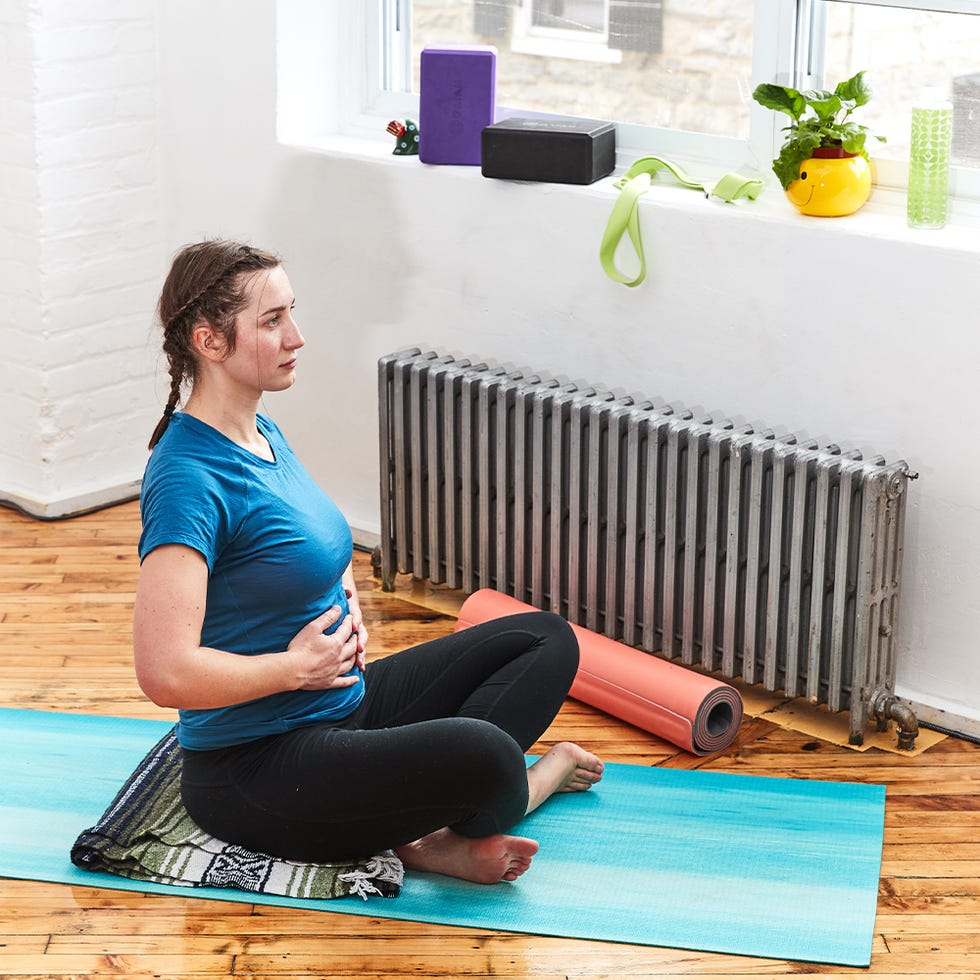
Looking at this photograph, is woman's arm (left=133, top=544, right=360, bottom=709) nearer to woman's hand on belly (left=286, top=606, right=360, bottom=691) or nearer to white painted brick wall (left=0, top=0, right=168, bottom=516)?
woman's hand on belly (left=286, top=606, right=360, bottom=691)

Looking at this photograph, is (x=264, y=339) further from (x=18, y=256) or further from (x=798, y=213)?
(x=18, y=256)

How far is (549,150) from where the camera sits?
313 centimetres

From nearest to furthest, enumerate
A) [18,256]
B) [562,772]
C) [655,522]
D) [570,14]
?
1. [562,772]
2. [655,522]
3. [570,14]
4. [18,256]

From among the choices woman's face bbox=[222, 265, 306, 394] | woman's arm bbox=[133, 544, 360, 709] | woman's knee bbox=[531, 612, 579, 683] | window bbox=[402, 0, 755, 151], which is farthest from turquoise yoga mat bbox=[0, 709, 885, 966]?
window bbox=[402, 0, 755, 151]

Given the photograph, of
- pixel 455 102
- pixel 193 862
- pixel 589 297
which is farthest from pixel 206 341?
pixel 455 102

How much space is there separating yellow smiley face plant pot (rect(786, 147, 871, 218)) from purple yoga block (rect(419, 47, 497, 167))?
785 mm

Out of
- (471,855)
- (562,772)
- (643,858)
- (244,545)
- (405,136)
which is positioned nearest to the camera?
(244,545)

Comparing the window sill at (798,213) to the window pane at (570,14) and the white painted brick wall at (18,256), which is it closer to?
the window pane at (570,14)

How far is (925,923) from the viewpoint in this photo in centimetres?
226

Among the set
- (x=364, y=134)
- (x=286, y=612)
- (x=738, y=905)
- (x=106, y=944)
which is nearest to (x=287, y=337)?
(x=286, y=612)

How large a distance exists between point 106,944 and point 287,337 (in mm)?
928

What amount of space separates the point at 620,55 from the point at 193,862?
189 centimetres

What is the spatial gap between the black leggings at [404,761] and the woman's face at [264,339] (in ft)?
1.75

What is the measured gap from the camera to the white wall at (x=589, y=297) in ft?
9.02
